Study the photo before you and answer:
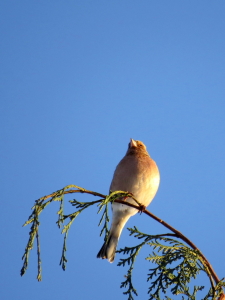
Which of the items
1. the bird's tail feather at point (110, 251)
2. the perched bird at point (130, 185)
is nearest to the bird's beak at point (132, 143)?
the perched bird at point (130, 185)

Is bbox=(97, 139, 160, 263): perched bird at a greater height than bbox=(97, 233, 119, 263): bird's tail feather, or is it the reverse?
bbox=(97, 139, 160, 263): perched bird

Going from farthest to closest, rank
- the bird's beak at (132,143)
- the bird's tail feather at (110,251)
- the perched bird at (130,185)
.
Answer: the bird's beak at (132,143) → the perched bird at (130,185) → the bird's tail feather at (110,251)

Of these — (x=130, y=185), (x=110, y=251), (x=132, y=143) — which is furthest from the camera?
(x=132, y=143)

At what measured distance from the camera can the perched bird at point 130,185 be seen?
5.56 metres

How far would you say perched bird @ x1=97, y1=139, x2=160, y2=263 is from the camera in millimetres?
5559

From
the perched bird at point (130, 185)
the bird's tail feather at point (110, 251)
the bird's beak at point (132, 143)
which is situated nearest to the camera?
the bird's tail feather at point (110, 251)

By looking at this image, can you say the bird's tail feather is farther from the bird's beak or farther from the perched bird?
the bird's beak

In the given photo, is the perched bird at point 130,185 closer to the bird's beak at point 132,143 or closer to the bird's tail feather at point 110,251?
the bird's tail feather at point 110,251

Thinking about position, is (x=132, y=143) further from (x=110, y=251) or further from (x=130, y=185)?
(x=110, y=251)

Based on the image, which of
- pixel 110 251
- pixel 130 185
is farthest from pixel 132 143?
pixel 110 251

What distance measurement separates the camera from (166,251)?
295 cm

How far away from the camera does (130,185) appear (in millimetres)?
5566

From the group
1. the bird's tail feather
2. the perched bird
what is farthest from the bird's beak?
the bird's tail feather

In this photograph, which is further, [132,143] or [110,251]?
[132,143]
